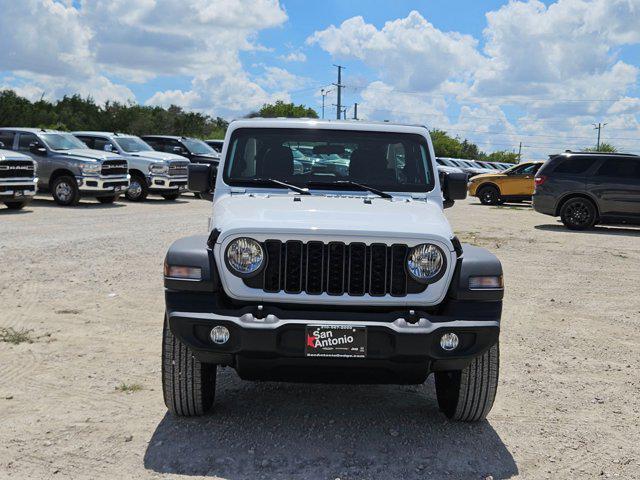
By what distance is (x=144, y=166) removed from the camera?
22.0 meters

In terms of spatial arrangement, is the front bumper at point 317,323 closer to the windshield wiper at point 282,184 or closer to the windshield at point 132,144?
the windshield wiper at point 282,184

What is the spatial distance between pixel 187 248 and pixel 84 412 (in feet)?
4.30

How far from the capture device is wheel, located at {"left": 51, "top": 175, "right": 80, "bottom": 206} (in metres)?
19.7

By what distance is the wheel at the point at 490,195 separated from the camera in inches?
1043

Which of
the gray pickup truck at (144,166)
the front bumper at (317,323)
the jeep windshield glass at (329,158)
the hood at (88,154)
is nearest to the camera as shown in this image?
the front bumper at (317,323)

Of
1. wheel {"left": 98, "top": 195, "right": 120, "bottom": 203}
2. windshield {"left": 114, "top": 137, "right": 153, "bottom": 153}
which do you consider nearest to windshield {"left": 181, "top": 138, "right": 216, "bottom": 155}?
windshield {"left": 114, "top": 137, "right": 153, "bottom": 153}

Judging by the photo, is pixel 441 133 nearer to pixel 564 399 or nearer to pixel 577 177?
pixel 577 177

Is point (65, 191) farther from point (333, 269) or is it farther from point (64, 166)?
point (333, 269)

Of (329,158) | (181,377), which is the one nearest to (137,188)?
(329,158)

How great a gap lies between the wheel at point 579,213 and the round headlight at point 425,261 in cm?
1458

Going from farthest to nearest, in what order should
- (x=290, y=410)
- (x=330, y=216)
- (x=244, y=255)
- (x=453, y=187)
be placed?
1. (x=453, y=187)
2. (x=290, y=410)
3. (x=330, y=216)
4. (x=244, y=255)

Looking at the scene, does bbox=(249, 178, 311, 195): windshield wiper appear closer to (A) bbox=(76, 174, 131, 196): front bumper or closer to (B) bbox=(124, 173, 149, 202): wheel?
(A) bbox=(76, 174, 131, 196): front bumper

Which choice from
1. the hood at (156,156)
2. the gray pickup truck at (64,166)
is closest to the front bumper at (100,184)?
the gray pickup truck at (64,166)

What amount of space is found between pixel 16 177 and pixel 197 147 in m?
8.53
